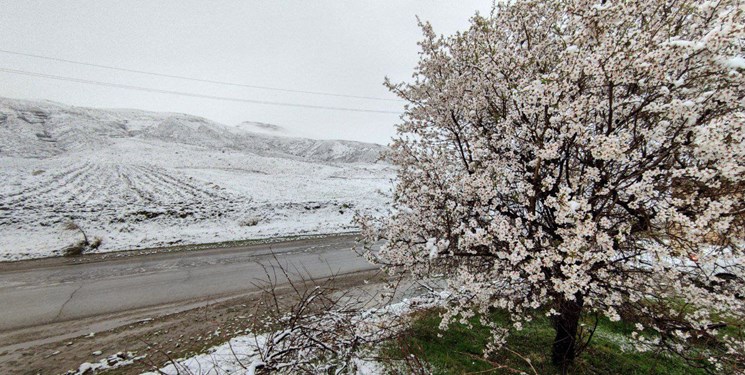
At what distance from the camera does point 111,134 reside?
49156 millimetres

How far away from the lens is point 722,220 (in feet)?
9.71

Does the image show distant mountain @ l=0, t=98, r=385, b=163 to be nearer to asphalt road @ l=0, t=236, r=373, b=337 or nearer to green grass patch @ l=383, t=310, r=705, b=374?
asphalt road @ l=0, t=236, r=373, b=337

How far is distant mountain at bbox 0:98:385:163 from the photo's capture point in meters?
37.5

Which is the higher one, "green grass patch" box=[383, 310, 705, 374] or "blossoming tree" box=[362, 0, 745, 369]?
"blossoming tree" box=[362, 0, 745, 369]

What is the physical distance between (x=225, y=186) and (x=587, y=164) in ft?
92.9

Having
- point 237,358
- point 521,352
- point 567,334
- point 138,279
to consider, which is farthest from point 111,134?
point 567,334

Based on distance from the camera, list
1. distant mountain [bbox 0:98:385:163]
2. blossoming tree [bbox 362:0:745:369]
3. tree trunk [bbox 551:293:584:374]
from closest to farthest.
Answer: blossoming tree [bbox 362:0:745:369] < tree trunk [bbox 551:293:584:374] < distant mountain [bbox 0:98:385:163]

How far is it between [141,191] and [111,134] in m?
36.7

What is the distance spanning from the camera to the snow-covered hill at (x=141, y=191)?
1590cm

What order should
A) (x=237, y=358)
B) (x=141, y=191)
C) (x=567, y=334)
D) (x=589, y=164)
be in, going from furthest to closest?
(x=141, y=191), (x=567, y=334), (x=237, y=358), (x=589, y=164)

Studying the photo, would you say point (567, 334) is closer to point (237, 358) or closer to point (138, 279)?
point (237, 358)

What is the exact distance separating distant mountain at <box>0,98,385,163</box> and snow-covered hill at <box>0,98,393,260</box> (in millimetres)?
321

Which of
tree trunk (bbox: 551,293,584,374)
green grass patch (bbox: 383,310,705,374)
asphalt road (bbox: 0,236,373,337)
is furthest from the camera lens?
asphalt road (bbox: 0,236,373,337)

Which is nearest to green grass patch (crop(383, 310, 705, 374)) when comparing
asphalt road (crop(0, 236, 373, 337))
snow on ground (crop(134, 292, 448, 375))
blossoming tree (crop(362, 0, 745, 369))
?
snow on ground (crop(134, 292, 448, 375))
